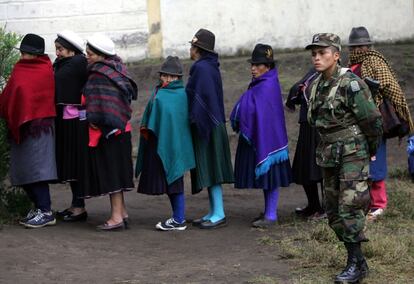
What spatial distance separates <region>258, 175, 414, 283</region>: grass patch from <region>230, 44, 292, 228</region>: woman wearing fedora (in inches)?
18.2

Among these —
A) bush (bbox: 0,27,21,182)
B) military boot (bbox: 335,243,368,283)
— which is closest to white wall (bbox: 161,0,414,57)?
bush (bbox: 0,27,21,182)

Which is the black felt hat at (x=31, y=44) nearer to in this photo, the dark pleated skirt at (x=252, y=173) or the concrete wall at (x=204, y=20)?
the dark pleated skirt at (x=252, y=173)

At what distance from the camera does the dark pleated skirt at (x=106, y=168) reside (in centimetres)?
798

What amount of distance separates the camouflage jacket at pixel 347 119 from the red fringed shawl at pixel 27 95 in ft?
9.64

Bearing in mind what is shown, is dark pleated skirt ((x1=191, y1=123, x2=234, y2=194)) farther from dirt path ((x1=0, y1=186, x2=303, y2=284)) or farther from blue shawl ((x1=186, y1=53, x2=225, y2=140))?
dirt path ((x1=0, y1=186, x2=303, y2=284))

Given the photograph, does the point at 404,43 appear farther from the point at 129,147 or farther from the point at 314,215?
the point at 129,147

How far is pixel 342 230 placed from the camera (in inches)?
241

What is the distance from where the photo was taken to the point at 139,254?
7.34 meters

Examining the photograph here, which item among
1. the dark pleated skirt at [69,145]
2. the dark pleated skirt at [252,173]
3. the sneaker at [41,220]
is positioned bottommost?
the sneaker at [41,220]

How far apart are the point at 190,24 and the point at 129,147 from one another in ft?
19.7

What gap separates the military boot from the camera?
238 inches

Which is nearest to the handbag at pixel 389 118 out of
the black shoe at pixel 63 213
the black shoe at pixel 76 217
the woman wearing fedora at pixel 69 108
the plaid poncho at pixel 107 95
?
the plaid poncho at pixel 107 95

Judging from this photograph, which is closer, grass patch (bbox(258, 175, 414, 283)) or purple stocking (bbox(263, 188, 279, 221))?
grass patch (bbox(258, 175, 414, 283))

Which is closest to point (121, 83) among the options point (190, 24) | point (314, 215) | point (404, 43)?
point (314, 215)
